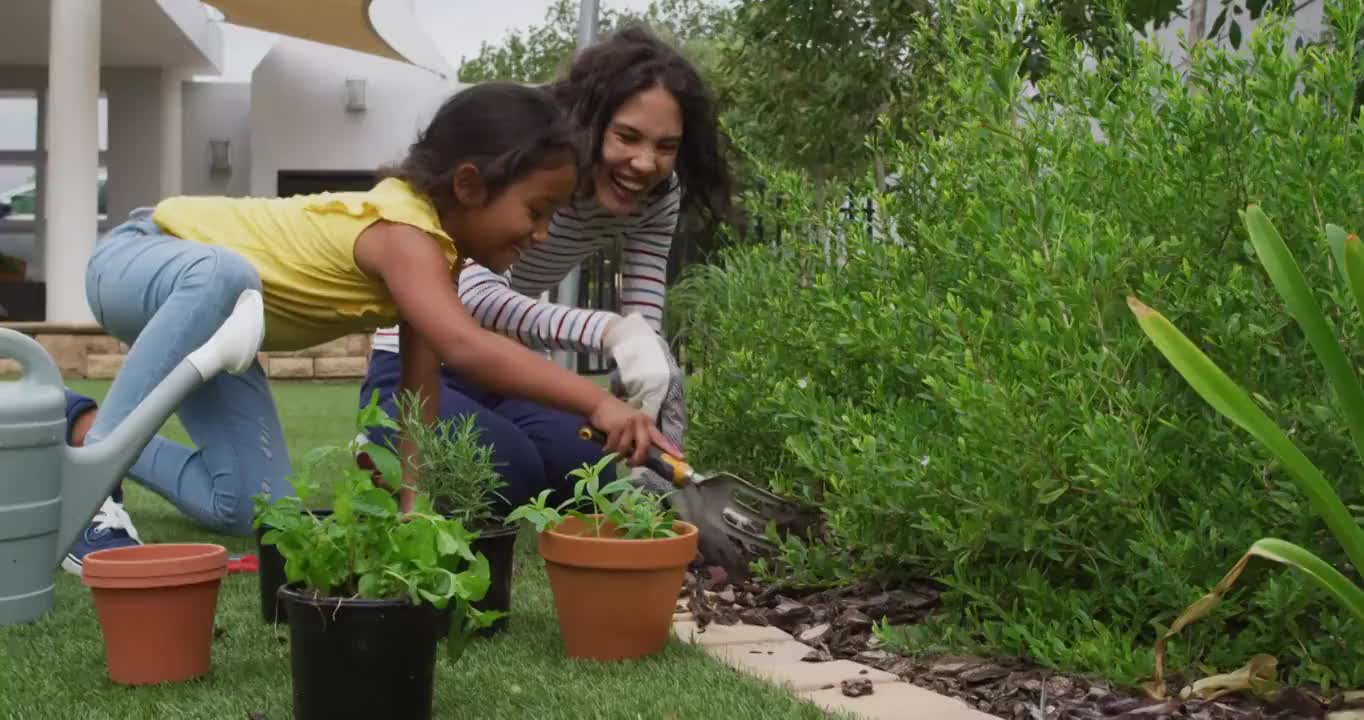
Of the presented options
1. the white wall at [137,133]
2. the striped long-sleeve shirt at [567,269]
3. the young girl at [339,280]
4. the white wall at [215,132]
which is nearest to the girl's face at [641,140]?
the striped long-sleeve shirt at [567,269]

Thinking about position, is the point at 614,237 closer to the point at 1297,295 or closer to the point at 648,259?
the point at 648,259

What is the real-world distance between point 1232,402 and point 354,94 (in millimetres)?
12898

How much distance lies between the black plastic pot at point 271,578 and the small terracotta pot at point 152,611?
231 mm

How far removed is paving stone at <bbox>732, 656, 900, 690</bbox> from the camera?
176 cm

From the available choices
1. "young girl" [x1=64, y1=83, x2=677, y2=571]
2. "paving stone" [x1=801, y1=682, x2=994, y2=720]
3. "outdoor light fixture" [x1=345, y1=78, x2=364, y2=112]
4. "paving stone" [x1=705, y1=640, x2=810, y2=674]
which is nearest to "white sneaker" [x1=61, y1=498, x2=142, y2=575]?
"young girl" [x1=64, y1=83, x2=677, y2=571]

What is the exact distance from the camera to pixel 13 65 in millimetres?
13859

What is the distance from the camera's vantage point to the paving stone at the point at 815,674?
5.76 feet

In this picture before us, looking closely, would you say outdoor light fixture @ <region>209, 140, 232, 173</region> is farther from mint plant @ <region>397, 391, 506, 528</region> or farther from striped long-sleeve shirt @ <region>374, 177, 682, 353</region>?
mint plant @ <region>397, 391, 506, 528</region>

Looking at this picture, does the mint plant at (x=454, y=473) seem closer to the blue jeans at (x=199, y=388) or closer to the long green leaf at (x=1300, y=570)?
the blue jeans at (x=199, y=388)

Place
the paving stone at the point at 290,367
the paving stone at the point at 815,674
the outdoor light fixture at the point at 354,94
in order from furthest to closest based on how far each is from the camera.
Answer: the outdoor light fixture at the point at 354,94 → the paving stone at the point at 290,367 → the paving stone at the point at 815,674

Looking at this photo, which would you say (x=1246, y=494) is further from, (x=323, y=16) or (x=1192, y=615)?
(x=323, y=16)

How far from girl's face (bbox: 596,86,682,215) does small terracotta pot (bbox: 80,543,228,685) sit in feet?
4.51

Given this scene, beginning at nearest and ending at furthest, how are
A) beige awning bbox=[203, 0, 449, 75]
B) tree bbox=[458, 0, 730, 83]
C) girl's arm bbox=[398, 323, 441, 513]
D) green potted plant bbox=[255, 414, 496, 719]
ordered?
green potted plant bbox=[255, 414, 496, 719]
girl's arm bbox=[398, 323, 441, 513]
beige awning bbox=[203, 0, 449, 75]
tree bbox=[458, 0, 730, 83]

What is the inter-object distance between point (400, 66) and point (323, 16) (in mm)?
1783
